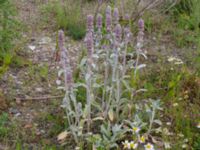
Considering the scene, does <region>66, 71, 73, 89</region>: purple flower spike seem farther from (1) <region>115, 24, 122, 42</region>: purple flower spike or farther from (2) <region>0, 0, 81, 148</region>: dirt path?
(2) <region>0, 0, 81, 148</region>: dirt path

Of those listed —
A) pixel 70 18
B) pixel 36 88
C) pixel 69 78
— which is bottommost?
pixel 36 88

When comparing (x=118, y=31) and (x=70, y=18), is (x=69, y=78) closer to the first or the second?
(x=118, y=31)

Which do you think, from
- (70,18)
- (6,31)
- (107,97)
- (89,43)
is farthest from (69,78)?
(70,18)

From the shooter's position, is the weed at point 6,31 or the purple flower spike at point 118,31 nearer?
the purple flower spike at point 118,31

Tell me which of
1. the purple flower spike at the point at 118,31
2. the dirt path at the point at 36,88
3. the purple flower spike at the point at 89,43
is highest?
the purple flower spike at the point at 118,31

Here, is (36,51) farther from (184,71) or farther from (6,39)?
(184,71)

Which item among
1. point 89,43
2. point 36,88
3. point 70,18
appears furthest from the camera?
point 70,18

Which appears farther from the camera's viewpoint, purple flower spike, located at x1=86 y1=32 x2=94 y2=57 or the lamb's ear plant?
the lamb's ear plant

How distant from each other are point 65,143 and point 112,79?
562mm

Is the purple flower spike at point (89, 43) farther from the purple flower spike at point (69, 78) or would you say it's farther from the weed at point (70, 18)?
the weed at point (70, 18)

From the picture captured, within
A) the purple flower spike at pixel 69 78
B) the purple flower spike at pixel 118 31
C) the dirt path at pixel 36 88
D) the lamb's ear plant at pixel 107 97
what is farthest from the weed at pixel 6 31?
the purple flower spike at pixel 118 31

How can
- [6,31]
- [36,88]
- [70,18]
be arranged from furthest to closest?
[70,18] → [6,31] → [36,88]

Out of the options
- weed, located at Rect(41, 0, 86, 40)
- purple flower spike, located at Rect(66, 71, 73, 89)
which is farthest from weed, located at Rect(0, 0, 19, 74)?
purple flower spike, located at Rect(66, 71, 73, 89)

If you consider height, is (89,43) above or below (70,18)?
below
